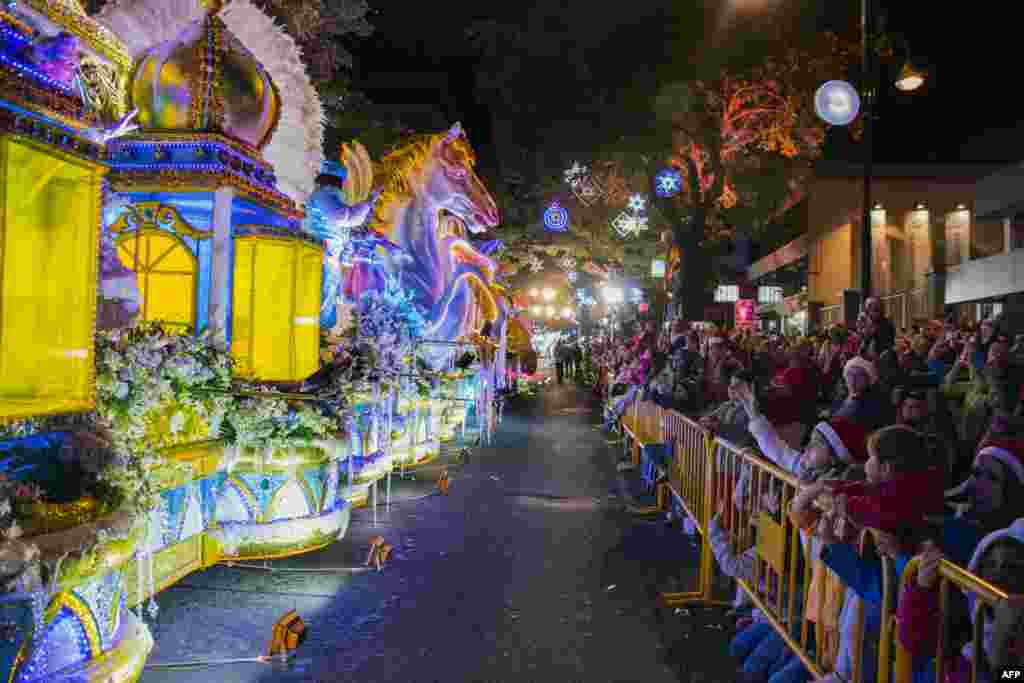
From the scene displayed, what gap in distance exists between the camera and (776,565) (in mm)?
4676

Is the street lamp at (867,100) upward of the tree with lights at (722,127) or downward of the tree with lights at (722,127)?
downward

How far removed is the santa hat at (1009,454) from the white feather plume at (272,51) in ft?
23.0

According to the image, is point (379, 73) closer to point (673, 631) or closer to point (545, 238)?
point (545, 238)

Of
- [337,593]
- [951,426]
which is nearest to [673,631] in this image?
[337,593]

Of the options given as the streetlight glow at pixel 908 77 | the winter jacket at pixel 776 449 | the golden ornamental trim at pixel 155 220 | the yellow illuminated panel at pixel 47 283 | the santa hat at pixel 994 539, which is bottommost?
the santa hat at pixel 994 539

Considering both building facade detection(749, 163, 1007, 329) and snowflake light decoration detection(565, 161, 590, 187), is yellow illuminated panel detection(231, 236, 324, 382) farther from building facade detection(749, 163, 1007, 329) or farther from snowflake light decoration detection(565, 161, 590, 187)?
building facade detection(749, 163, 1007, 329)

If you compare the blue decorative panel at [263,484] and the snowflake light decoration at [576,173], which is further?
the snowflake light decoration at [576,173]

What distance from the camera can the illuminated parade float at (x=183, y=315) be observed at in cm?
373

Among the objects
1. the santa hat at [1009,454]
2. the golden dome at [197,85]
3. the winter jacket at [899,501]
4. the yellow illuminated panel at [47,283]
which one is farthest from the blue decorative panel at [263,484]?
the santa hat at [1009,454]

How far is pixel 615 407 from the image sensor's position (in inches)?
653

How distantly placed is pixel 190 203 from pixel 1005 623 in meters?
6.80

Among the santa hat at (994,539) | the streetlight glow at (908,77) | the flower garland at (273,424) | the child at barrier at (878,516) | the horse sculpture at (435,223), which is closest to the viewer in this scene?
the santa hat at (994,539)

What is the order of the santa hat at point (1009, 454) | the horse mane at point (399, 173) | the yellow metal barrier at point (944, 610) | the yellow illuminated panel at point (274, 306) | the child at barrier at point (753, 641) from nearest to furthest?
1. the yellow metal barrier at point (944, 610)
2. the santa hat at point (1009, 454)
3. the child at barrier at point (753, 641)
4. the yellow illuminated panel at point (274, 306)
5. the horse mane at point (399, 173)

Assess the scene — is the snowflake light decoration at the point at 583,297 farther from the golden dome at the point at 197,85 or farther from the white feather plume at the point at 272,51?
the golden dome at the point at 197,85
